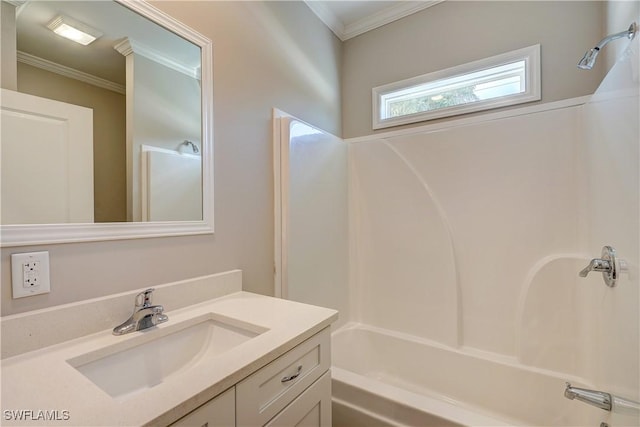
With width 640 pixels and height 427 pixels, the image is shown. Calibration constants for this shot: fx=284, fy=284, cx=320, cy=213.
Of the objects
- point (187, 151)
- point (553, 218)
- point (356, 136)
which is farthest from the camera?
point (356, 136)

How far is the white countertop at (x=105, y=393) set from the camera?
1.80 feet

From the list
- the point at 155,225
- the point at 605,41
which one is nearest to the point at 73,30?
the point at 155,225

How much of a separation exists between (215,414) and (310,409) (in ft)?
1.40

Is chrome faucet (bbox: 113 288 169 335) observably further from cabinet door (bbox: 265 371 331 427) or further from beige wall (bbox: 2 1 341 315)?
cabinet door (bbox: 265 371 331 427)

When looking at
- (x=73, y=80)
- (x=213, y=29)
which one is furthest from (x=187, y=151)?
(x=213, y=29)

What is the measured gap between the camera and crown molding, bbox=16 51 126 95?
2.77ft

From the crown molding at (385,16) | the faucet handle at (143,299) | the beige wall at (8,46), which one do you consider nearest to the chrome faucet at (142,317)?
the faucet handle at (143,299)

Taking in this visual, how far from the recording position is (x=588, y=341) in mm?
1521

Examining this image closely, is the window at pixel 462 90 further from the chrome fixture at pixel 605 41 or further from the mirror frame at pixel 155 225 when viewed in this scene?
Answer: the mirror frame at pixel 155 225

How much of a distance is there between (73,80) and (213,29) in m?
0.68

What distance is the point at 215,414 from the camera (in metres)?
Answer: 0.66

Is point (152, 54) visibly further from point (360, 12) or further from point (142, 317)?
point (360, 12)

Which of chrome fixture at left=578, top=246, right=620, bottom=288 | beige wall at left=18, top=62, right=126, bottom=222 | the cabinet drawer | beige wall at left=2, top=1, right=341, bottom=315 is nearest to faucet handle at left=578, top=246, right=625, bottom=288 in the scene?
chrome fixture at left=578, top=246, right=620, bottom=288

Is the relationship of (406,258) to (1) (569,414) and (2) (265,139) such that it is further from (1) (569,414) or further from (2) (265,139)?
(2) (265,139)
